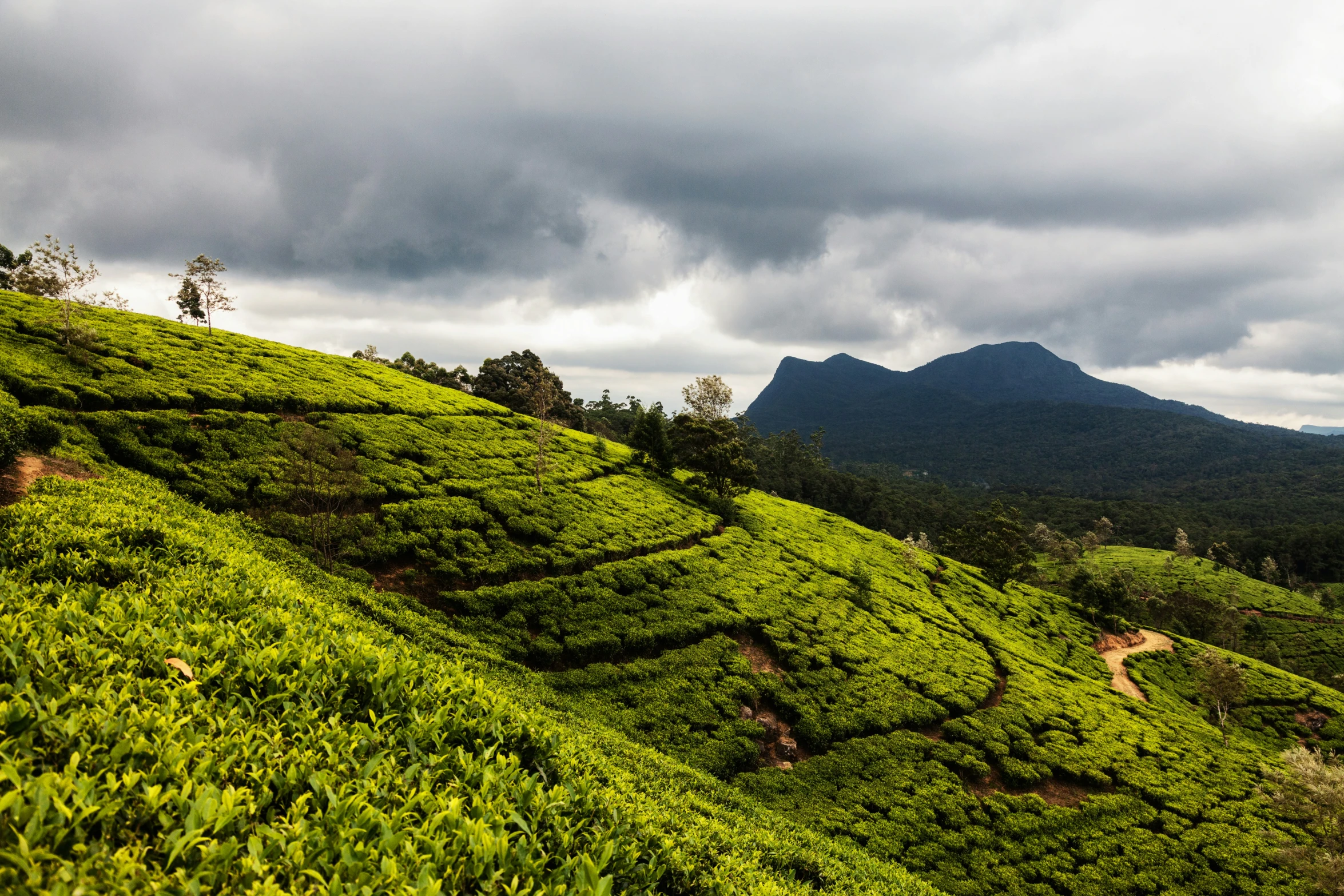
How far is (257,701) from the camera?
5.26 meters

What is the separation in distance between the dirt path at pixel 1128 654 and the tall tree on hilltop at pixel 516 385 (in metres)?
55.8

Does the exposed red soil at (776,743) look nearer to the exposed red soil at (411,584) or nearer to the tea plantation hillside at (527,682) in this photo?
the tea plantation hillside at (527,682)

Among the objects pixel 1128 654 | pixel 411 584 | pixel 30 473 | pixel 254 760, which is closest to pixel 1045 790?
pixel 411 584

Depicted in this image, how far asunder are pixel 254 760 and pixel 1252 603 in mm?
116732

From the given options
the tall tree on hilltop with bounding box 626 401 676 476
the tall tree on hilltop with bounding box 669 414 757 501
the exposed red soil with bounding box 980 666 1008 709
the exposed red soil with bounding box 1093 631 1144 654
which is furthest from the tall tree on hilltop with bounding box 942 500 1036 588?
the tall tree on hilltop with bounding box 626 401 676 476

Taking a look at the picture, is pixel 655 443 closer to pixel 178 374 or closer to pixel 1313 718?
pixel 178 374

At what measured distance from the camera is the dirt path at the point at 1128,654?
36.1m

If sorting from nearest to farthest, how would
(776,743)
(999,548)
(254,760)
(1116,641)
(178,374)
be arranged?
1. (254,760)
2. (776,743)
3. (178,374)
4. (1116,641)
5. (999,548)

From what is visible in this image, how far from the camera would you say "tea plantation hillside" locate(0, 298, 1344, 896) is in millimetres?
4340

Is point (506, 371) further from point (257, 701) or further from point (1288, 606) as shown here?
point (1288, 606)

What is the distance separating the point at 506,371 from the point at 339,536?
5772cm

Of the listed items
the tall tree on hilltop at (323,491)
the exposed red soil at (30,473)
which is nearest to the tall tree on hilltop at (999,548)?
the tall tree on hilltop at (323,491)

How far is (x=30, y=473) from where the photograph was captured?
13.6 meters

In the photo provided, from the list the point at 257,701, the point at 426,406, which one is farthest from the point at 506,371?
the point at 257,701
